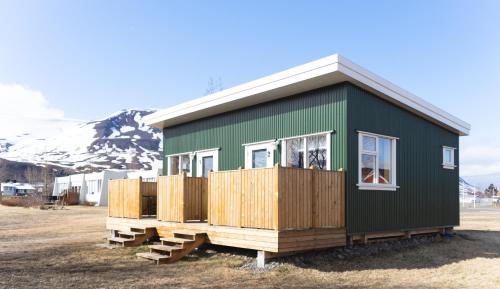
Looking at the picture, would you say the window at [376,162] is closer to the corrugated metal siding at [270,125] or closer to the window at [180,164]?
the corrugated metal siding at [270,125]

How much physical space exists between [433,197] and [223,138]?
20.9 feet

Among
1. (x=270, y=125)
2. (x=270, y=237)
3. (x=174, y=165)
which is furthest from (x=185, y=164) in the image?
(x=270, y=237)

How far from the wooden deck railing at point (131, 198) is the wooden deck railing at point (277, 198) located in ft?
12.2

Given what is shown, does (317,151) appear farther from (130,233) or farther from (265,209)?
(130,233)

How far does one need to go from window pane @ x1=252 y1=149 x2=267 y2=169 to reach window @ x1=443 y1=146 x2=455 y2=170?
5.62 meters

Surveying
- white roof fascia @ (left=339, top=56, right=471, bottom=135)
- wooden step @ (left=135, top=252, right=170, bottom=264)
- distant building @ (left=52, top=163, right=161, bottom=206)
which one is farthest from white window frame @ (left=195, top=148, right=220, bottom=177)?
distant building @ (left=52, top=163, right=161, bottom=206)

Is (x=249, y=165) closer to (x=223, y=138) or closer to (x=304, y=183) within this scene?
(x=223, y=138)

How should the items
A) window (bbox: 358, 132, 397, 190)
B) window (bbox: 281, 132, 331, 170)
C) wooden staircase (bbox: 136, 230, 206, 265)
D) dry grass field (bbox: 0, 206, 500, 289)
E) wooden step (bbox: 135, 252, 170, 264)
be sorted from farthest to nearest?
window (bbox: 281, 132, 331, 170) → window (bbox: 358, 132, 397, 190) → wooden staircase (bbox: 136, 230, 206, 265) → wooden step (bbox: 135, 252, 170, 264) → dry grass field (bbox: 0, 206, 500, 289)

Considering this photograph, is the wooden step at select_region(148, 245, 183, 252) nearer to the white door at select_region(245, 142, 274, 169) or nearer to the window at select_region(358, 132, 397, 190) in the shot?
the white door at select_region(245, 142, 274, 169)

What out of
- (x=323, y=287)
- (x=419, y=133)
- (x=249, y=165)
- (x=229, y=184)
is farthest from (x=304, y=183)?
(x=419, y=133)

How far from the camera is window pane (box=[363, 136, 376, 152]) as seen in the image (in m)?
11.6

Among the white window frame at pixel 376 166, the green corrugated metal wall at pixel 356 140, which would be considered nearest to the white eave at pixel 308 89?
the green corrugated metal wall at pixel 356 140

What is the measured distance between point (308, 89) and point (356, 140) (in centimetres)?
175

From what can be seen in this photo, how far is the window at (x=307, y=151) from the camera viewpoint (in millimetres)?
11570
